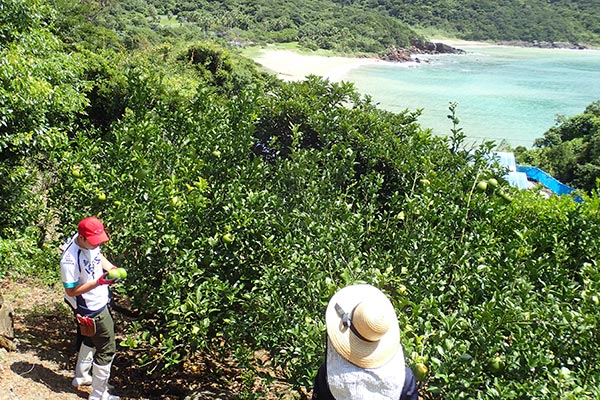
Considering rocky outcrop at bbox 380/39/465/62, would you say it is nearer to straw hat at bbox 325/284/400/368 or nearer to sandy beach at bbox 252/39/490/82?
sandy beach at bbox 252/39/490/82

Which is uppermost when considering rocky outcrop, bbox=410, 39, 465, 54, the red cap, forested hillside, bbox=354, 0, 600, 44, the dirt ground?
forested hillside, bbox=354, 0, 600, 44

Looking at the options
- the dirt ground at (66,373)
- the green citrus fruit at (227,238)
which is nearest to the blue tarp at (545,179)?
the dirt ground at (66,373)

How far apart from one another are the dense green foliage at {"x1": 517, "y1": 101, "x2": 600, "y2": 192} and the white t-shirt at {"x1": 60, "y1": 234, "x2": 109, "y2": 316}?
23.8m

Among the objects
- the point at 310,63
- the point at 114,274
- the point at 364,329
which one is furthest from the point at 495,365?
the point at 310,63

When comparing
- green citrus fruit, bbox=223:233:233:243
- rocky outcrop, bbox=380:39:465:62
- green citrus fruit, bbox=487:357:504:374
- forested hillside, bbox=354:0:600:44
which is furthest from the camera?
forested hillside, bbox=354:0:600:44

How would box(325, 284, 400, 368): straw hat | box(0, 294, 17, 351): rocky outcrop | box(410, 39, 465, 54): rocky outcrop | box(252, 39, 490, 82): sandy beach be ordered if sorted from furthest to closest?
box(410, 39, 465, 54): rocky outcrop, box(252, 39, 490, 82): sandy beach, box(0, 294, 17, 351): rocky outcrop, box(325, 284, 400, 368): straw hat

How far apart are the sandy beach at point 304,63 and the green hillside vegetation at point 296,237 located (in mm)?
46148

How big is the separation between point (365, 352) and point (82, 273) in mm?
2281

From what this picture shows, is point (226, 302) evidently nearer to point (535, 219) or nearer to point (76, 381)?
point (76, 381)

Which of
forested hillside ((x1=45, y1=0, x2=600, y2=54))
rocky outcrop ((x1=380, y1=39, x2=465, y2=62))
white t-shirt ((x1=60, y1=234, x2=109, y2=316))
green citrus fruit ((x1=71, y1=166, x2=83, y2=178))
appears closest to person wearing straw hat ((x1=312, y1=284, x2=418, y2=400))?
white t-shirt ((x1=60, y1=234, x2=109, y2=316))

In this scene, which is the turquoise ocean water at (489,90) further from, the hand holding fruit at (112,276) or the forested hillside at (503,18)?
the hand holding fruit at (112,276)

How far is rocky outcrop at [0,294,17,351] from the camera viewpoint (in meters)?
4.28

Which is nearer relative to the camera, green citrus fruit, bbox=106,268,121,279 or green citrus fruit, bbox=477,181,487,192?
green citrus fruit, bbox=106,268,121,279

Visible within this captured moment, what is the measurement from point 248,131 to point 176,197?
0.96 m
